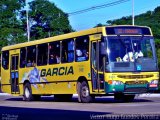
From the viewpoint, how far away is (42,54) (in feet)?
91.0

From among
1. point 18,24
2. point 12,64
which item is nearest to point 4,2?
point 18,24

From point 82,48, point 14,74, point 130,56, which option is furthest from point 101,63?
point 14,74

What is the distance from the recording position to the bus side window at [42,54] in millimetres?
27438

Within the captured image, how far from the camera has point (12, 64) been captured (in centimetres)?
3098

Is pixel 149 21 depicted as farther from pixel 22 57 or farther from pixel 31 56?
pixel 31 56

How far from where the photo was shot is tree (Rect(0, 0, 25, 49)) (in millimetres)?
73250

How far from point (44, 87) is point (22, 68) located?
2.56 m

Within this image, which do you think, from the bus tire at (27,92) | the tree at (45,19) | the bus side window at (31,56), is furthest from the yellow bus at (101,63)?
the tree at (45,19)

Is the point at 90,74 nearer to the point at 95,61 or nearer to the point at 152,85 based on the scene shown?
the point at 95,61

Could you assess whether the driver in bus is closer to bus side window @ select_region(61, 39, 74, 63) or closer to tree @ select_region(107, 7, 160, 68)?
bus side window @ select_region(61, 39, 74, 63)

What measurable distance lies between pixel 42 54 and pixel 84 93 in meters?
4.70

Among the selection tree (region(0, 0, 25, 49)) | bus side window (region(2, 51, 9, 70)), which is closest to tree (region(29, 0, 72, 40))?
tree (region(0, 0, 25, 49))

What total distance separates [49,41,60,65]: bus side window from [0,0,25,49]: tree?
4582 cm

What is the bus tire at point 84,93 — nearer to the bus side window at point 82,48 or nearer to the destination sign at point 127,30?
the bus side window at point 82,48
